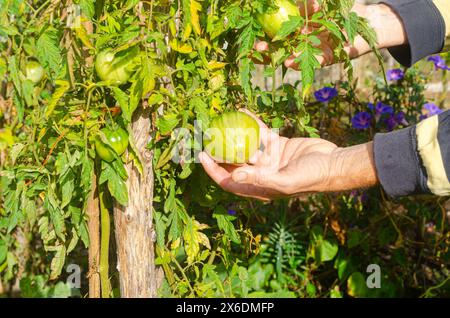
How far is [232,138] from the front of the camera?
1.29 m

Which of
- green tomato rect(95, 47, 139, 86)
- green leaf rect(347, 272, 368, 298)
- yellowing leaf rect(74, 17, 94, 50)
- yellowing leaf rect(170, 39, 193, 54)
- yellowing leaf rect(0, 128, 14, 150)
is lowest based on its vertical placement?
green leaf rect(347, 272, 368, 298)

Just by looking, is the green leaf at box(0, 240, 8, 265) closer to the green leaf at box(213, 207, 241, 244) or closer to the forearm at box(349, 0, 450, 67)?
the green leaf at box(213, 207, 241, 244)

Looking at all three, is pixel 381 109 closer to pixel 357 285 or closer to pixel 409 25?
pixel 357 285

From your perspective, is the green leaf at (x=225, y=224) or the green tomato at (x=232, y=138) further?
the green leaf at (x=225, y=224)

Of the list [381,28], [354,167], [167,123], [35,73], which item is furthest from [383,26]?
[35,73]

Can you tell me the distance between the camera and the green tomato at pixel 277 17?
1.23 metres

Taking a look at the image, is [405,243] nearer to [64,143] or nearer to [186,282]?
[186,282]

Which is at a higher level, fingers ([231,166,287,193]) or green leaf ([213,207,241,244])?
fingers ([231,166,287,193])

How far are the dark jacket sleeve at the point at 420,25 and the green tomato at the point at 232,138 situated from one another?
706mm

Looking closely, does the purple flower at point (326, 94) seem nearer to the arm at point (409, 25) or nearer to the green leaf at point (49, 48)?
the arm at point (409, 25)

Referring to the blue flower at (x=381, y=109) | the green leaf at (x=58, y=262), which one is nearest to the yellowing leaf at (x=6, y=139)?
the green leaf at (x=58, y=262)

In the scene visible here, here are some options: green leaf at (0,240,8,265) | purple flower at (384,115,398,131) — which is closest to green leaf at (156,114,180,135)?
green leaf at (0,240,8,265)

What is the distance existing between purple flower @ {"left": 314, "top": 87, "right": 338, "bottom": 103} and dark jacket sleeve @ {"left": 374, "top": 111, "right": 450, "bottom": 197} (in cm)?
119

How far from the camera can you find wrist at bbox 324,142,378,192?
1.50 m
